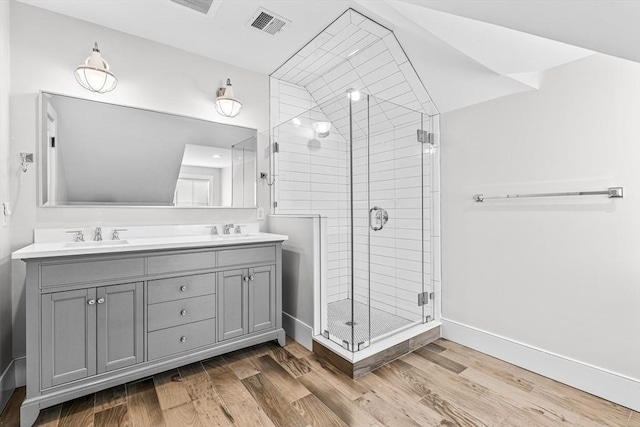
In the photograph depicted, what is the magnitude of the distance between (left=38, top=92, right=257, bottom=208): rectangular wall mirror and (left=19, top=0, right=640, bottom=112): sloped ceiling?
62 centimetres

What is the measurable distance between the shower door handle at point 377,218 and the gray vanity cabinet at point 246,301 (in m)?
0.86

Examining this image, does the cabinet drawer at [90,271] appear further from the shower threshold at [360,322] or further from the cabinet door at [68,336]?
the shower threshold at [360,322]

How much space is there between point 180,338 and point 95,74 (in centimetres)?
189

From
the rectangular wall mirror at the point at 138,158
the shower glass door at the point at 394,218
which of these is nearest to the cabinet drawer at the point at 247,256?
the rectangular wall mirror at the point at 138,158

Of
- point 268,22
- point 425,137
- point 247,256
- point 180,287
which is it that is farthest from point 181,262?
point 425,137

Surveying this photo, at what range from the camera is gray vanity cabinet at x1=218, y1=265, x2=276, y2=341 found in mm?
2131

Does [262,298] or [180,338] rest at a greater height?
[262,298]

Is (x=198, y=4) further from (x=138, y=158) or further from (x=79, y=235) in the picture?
(x=79, y=235)

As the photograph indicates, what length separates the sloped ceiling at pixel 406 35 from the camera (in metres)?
1.80

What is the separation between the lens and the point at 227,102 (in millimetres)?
2680

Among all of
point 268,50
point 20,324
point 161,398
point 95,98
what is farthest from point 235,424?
point 268,50

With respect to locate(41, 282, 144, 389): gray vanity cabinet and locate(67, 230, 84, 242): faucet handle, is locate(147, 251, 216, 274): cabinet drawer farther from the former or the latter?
locate(67, 230, 84, 242): faucet handle

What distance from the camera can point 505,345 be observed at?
7.11 feet

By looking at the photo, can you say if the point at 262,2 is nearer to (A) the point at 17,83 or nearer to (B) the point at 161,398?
(A) the point at 17,83
